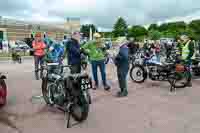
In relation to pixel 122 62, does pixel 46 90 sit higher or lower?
lower

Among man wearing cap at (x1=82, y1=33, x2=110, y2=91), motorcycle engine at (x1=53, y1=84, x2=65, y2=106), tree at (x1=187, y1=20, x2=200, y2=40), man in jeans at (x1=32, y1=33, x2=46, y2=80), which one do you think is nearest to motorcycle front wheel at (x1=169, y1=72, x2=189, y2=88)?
man wearing cap at (x1=82, y1=33, x2=110, y2=91)

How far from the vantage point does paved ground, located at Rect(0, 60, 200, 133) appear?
14.0ft

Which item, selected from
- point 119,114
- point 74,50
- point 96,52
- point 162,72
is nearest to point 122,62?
point 96,52

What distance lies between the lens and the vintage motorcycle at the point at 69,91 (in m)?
4.46

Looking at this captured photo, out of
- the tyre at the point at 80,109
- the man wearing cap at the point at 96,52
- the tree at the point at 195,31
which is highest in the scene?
the tree at the point at 195,31

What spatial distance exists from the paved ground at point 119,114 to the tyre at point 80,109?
0.15 m

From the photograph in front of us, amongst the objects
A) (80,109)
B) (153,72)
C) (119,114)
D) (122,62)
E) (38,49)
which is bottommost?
(119,114)

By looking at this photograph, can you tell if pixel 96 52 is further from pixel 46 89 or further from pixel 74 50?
pixel 46 89

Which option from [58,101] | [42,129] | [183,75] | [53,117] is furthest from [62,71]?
[183,75]

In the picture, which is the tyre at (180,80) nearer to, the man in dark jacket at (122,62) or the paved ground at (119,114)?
the paved ground at (119,114)

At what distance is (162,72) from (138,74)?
1023mm

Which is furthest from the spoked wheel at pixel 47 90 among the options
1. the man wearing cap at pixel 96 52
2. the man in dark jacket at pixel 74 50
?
the man wearing cap at pixel 96 52

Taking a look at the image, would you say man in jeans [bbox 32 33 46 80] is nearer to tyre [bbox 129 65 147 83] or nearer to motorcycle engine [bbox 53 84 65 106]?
tyre [bbox 129 65 147 83]

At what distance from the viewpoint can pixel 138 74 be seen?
28.1 ft
